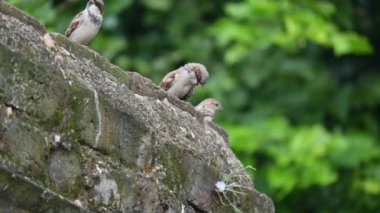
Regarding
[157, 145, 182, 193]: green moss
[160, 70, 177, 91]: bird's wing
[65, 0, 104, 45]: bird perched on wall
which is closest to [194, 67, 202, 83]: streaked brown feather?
[160, 70, 177, 91]: bird's wing

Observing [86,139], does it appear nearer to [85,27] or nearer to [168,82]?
[85,27]

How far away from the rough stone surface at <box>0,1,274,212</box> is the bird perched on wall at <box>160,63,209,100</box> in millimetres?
1580

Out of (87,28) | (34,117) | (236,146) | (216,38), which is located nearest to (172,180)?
(34,117)

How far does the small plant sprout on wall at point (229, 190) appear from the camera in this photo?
6.24 metres

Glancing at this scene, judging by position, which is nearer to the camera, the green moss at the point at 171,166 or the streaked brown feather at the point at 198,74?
the green moss at the point at 171,166

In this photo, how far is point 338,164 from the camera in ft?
48.3

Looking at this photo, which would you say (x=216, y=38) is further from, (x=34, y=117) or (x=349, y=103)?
(x=34, y=117)

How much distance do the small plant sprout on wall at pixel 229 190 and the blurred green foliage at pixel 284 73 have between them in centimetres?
661

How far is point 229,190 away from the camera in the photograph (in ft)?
20.7

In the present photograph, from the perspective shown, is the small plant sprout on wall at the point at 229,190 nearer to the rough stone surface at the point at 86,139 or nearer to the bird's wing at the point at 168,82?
the rough stone surface at the point at 86,139

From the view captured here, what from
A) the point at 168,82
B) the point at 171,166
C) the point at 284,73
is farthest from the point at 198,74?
the point at 284,73

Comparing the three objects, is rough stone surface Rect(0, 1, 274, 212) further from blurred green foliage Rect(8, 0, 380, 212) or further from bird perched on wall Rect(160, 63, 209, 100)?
blurred green foliage Rect(8, 0, 380, 212)

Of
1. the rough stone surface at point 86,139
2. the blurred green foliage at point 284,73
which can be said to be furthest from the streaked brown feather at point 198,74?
the blurred green foliage at point 284,73

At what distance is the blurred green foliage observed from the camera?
13938mm
